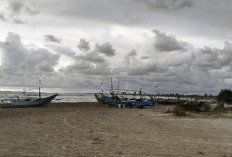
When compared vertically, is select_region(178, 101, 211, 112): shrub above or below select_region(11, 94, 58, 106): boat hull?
below

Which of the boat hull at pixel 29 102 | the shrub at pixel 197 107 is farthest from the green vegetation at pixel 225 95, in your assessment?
the boat hull at pixel 29 102

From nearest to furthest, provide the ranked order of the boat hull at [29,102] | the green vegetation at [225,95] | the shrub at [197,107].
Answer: the shrub at [197,107] < the boat hull at [29,102] < the green vegetation at [225,95]

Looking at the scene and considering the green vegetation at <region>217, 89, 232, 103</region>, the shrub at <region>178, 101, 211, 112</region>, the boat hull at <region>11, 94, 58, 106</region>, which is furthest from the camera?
the green vegetation at <region>217, 89, 232, 103</region>

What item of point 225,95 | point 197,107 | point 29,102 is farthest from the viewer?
point 225,95

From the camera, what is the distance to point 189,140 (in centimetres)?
1869

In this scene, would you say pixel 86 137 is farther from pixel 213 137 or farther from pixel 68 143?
pixel 213 137

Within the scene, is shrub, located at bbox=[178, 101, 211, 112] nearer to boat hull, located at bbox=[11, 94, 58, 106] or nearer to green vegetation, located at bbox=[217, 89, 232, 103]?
boat hull, located at bbox=[11, 94, 58, 106]

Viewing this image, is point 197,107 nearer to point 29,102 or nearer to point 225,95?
point 29,102

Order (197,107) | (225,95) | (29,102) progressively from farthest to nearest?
1. (225,95)
2. (29,102)
3. (197,107)

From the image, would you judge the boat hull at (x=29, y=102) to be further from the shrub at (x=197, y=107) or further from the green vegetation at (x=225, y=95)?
the green vegetation at (x=225, y=95)

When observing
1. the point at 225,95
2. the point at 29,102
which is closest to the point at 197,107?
the point at 29,102

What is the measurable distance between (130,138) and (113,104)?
5287 cm

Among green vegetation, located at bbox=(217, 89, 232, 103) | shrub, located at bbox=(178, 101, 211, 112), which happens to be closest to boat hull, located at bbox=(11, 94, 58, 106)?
shrub, located at bbox=(178, 101, 211, 112)

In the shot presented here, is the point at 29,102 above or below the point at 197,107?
above
